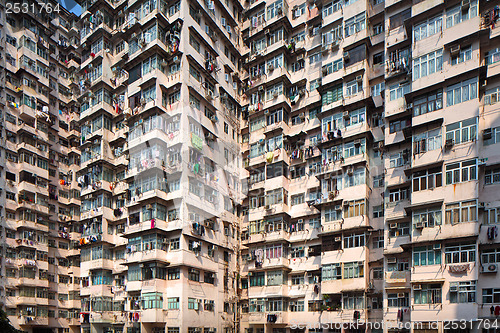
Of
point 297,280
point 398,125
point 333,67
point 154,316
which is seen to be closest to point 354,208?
point 398,125

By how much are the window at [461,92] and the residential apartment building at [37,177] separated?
114 feet

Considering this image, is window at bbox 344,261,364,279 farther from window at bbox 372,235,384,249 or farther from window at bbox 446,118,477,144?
window at bbox 446,118,477,144

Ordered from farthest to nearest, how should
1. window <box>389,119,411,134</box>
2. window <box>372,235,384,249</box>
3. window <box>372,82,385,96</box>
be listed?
window <box>372,82,385,96</box> < window <box>372,235,384,249</box> < window <box>389,119,411,134</box>

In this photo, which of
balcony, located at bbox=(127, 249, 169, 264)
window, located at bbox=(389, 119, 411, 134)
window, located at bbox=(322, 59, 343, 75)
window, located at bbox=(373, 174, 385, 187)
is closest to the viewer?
window, located at bbox=(389, 119, 411, 134)

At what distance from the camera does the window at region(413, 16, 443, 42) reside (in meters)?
23.2

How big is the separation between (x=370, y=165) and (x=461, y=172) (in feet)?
21.9

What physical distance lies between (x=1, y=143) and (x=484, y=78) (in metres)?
37.6

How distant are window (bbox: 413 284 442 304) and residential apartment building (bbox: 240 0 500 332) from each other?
2.0 inches

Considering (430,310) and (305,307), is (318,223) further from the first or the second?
(430,310)

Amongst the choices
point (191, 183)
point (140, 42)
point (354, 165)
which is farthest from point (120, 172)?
point (354, 165)

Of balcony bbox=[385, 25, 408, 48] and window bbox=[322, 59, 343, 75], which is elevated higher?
balcony bbox=[385, 25, 408, 48]

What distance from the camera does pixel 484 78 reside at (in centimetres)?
2166

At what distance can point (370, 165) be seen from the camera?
26938 mm

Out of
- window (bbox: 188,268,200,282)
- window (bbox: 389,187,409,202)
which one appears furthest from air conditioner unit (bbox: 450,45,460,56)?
window (bbox: 188,268,200,282)
